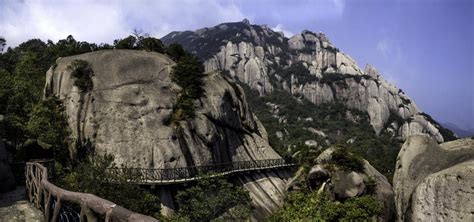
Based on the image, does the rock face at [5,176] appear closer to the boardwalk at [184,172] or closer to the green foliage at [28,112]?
the boardwalk at [184,172]

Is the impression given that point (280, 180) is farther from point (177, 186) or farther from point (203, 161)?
point (177, 186)

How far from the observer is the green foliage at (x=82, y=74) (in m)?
42.8

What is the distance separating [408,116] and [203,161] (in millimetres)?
141697

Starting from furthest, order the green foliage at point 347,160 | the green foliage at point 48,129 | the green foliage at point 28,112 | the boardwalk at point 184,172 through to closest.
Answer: the green foliage at point 347,160
the boardwalk at point 184,172
the green foliage at point 48,129
the green foliage at point 28,112

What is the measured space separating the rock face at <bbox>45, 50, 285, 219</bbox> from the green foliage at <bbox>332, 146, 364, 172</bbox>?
9.90 meters

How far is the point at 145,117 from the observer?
4150 centimetres

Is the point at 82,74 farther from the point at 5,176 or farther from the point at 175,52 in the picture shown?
the point at 5,176

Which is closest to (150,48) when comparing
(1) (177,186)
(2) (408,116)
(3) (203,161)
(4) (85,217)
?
(3) (203,161)

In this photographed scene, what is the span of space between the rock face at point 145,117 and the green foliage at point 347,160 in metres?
9.90

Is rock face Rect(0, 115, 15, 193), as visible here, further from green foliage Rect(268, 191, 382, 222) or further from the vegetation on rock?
the vegetation on rock

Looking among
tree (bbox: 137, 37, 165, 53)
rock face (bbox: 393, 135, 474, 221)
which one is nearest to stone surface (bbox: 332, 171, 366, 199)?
rock face (bbox: 393, 135, 474, 221)

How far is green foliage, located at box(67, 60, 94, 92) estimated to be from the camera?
42791 mm

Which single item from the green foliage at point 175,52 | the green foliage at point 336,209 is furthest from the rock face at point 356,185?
the green foliage at point 175,52

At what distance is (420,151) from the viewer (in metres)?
16.8
